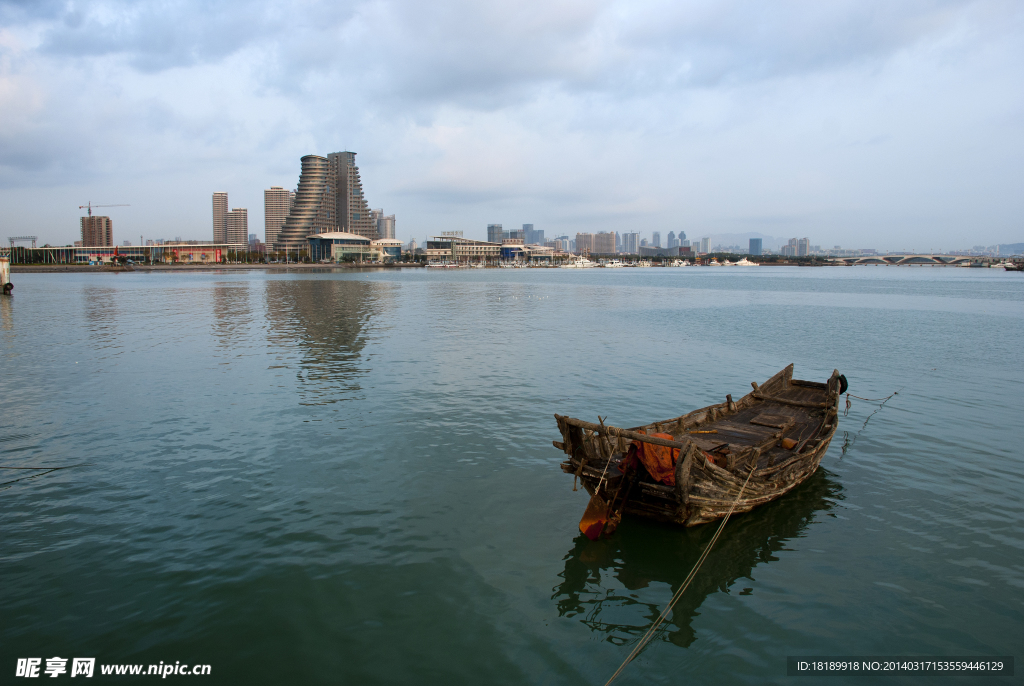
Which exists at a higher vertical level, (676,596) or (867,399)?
(867,399)

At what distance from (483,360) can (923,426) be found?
20.5m

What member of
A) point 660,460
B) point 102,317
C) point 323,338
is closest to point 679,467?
point 660,460

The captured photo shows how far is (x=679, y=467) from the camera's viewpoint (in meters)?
10.9

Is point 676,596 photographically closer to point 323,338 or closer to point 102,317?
point 323,338

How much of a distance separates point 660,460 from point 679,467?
0.65 metres

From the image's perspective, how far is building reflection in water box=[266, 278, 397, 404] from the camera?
82.9ft

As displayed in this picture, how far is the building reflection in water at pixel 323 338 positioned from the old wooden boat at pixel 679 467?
13639mm

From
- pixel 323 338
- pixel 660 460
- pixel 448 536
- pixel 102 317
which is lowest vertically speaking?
pixel 448 536

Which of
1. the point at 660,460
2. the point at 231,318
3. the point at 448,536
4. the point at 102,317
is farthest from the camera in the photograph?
the point at 231,318

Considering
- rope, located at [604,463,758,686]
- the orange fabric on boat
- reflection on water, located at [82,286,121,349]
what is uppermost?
reflection on water, located at [82,286,121,349]

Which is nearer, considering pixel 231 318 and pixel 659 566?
pixel 659 566

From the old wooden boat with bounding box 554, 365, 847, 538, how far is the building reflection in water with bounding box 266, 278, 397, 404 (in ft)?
44.7

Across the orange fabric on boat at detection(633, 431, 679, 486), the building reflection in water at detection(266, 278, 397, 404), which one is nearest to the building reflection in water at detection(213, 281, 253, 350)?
the building reflection in water at detection(266, 278, 397, 404)

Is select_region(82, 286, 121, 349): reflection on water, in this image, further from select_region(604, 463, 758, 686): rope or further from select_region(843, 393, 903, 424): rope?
select_region(843, 393, 903, 424): rope
